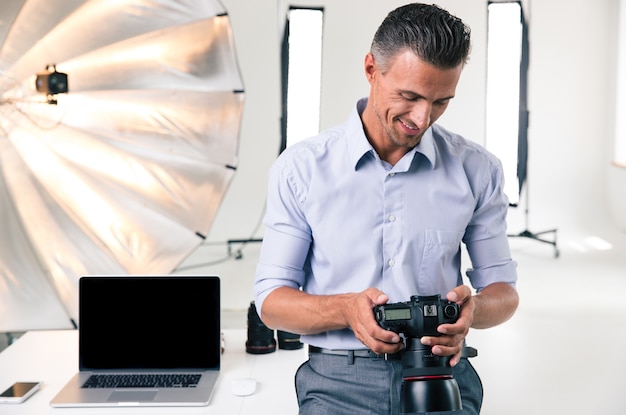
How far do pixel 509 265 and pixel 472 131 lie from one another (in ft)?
8.69

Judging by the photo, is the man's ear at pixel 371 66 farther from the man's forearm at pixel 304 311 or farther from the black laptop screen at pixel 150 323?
the black laptop screen at pixel 150 323

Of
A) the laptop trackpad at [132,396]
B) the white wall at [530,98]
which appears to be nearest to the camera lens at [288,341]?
the laptop trackpad at [132,396]

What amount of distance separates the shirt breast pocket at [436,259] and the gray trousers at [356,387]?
0.14 meters

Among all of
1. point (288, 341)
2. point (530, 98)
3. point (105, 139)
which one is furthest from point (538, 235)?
point (288, 341)

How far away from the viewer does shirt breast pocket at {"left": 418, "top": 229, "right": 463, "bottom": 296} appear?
128cm

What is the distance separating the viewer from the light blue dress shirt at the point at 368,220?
1.28 m

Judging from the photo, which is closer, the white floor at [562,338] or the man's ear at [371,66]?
the man's ear at [371,66]

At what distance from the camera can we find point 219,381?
5.09ft

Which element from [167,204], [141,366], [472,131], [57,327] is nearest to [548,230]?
[472,131]

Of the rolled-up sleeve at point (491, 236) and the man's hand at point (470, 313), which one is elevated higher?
the rolled-up sleeve at point (491, 236)

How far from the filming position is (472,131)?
389 centimetres

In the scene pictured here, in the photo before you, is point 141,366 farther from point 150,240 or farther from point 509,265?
point 150,240

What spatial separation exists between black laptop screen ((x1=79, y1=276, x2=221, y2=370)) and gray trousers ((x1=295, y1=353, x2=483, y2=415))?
39cm

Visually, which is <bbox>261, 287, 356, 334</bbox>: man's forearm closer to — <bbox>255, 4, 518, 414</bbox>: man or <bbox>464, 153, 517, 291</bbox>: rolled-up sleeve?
<bbox>255, 4, 518, 414</bbox>: man
